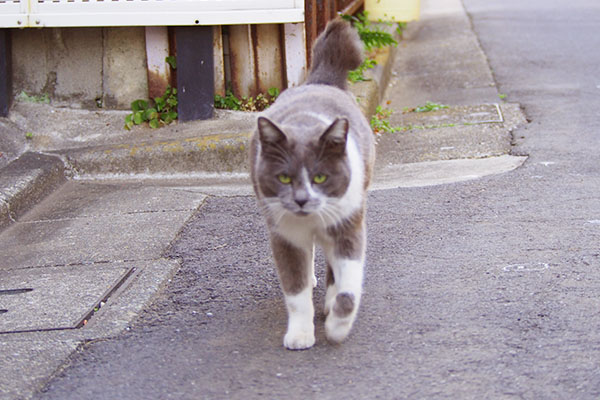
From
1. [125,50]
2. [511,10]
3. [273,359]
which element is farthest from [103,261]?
[511,10]

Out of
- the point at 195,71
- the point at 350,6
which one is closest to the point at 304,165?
the point at 195,71

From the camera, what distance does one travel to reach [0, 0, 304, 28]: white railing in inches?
254

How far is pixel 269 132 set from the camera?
3057 millimetres

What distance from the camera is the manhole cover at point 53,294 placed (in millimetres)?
3721

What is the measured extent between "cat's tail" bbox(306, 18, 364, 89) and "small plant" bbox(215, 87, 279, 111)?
2.60 m

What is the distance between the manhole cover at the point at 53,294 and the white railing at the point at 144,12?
2.70 m

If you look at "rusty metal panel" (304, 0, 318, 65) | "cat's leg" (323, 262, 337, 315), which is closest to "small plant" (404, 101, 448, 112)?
"rusty metal panel" (304, 0, 318, 65)

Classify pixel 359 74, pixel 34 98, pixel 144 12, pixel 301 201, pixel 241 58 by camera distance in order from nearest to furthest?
pixel 301 201
pixel 144 12
pixel 241 58
pixel 34 98
pixel 359 74

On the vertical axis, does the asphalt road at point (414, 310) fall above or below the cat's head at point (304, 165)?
below

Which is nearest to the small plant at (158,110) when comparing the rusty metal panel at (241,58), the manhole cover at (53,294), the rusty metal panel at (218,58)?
the rusty metal panel at (218,58)

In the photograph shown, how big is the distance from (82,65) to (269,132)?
14.4ft

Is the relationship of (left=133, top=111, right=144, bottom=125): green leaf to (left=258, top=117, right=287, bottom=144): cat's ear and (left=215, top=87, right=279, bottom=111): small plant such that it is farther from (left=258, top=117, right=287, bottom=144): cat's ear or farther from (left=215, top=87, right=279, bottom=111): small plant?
(left=258, top=117, right=287, bottom=144): cat's ear

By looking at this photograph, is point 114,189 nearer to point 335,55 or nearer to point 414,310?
point 335,55

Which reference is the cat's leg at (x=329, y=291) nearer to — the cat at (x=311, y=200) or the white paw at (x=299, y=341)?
the cat at (x=311, y=200)
